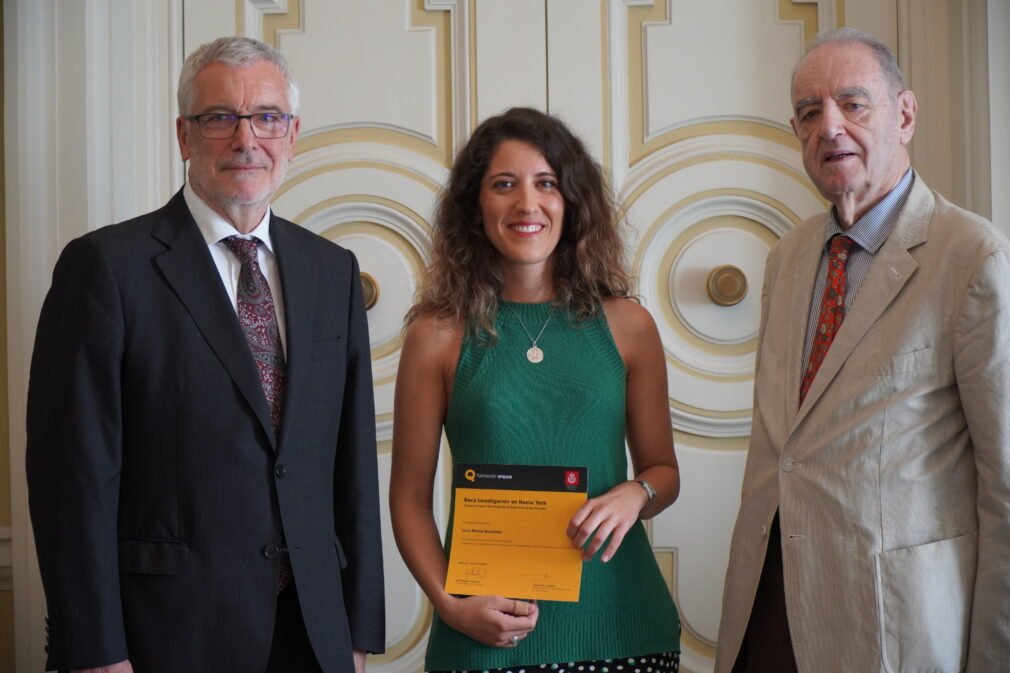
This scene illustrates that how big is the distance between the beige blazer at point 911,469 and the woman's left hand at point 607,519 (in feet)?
0.91

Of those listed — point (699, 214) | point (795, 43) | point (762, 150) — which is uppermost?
point (795, 43)

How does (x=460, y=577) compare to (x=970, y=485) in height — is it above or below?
below

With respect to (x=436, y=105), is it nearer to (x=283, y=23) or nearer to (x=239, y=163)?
(x=283, y=23)

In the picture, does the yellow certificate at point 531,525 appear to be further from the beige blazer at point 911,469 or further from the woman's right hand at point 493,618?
the beige blazer at point 911,469

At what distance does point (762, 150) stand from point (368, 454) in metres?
1.82

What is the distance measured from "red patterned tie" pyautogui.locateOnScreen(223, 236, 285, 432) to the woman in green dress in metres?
0.33

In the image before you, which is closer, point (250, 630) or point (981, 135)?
point (250, 630)

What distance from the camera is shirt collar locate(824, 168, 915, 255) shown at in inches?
72.5

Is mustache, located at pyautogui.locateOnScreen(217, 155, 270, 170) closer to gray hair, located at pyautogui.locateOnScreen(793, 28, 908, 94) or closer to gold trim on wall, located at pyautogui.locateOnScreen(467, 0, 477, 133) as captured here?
gray hair, located at pyautogui.locateOnScreen(793, 28, 908, 94)

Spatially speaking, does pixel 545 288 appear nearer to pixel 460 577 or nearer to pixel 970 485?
pixel 460 577

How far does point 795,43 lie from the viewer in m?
3.18

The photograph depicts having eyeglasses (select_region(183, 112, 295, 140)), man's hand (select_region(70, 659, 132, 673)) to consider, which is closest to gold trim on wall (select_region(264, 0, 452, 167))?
eyeglasses (select_region(183, 112, 295, 140))

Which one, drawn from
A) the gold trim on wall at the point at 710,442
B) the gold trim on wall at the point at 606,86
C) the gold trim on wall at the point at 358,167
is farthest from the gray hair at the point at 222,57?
the gold trim on wall at the point at 710,442

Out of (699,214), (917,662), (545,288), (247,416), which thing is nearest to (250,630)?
A: (247,416)
